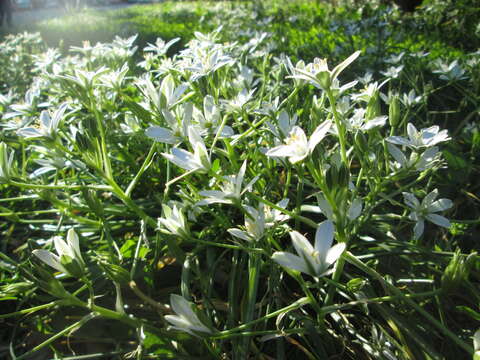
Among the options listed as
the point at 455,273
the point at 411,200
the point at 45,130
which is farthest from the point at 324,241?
the point at 45,130

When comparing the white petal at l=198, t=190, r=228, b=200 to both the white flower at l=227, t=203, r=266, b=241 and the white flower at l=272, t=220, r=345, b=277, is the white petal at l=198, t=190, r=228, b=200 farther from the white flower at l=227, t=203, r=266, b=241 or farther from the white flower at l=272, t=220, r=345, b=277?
the white flower at l=272, t=220, r=345, b=277

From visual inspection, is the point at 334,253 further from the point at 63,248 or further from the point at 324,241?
the point at 63,248

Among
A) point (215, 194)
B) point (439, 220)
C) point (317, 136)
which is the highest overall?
point (317, 136)

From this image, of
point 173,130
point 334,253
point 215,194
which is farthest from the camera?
point 173,130

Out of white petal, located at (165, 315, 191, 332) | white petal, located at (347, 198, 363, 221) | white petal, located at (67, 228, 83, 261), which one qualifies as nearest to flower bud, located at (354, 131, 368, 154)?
white petal, located at (347, 198, 363, 221)

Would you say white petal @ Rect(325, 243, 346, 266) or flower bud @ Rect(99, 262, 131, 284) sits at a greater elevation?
white petal @ Rect(325, 243, 346, 266)

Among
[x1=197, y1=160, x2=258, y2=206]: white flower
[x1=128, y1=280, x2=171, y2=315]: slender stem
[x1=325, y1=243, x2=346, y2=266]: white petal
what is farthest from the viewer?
[x1=128, y1=280, x2=171, y2=315]: slender stem
